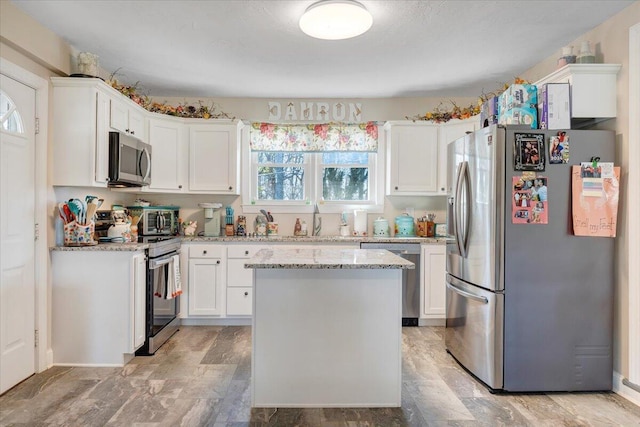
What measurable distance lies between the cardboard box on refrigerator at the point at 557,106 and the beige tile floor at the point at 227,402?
71.7 inches

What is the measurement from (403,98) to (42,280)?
13.0 ft

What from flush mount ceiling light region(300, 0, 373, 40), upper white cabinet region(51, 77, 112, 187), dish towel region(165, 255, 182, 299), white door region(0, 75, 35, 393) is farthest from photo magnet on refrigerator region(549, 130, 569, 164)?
white door region(0, 75, 35, 393)

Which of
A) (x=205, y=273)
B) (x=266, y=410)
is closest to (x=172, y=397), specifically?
(x=266, y=410)

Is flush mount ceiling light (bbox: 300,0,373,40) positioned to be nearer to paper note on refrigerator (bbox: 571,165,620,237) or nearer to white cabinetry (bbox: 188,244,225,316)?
paper note on refrigerator (bbox: 571,165,620,237)

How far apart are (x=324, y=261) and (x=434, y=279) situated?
213 cm

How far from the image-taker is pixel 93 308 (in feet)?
9.65

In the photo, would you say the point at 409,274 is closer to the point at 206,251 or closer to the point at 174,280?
the point at 206,251

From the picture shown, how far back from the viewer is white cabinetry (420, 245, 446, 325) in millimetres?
3986

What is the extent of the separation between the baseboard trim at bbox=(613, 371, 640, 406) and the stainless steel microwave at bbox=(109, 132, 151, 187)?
3940 millimetres

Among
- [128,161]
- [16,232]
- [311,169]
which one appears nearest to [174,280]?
[128,161]

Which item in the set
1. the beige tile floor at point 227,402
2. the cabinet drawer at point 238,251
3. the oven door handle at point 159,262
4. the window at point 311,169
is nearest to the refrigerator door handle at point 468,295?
the beige tile floor at point 227,402

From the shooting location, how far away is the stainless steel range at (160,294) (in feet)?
10.5

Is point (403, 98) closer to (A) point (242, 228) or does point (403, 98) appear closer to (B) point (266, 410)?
(A) point (242, 228)

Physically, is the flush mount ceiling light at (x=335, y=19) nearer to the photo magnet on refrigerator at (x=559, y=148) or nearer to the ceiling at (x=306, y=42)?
the ceiling at (x=306, y=42)
